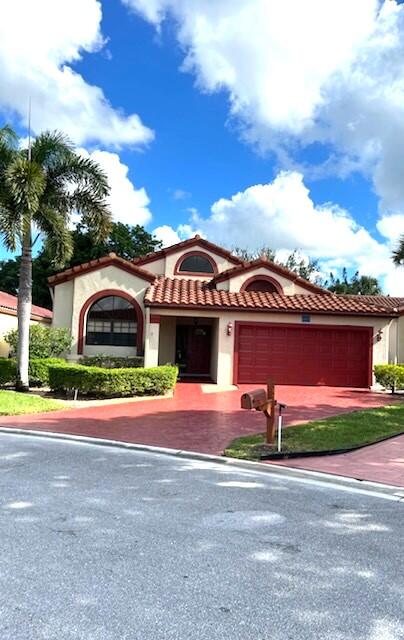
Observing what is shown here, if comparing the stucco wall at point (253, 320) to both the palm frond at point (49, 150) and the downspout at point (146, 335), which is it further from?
the palm frond at point (49, 150)

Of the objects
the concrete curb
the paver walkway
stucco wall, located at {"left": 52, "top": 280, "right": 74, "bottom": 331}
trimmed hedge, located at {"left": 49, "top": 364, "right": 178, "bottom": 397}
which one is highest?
stucco wall, located at {"left": 52, "top": 280, "right": 74, "bottom": 331}

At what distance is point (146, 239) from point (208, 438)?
3791 centimetres

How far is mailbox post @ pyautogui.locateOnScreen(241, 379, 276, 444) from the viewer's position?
339 inches

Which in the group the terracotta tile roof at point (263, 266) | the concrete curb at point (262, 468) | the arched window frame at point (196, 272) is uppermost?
the arched window frame at point (196, 272)

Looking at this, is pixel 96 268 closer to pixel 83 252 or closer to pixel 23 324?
pixel 23 324

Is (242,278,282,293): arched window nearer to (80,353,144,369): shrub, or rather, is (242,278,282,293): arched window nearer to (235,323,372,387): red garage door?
(235,323,372,387): red garage door

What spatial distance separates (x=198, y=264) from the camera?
25859mm

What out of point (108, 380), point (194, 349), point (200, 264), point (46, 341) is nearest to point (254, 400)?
point (108, 380)

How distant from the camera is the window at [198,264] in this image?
2575 cm

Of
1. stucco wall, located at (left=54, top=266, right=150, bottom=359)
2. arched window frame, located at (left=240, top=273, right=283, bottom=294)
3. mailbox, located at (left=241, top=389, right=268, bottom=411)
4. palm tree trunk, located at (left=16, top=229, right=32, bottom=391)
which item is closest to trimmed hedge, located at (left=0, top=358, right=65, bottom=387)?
palm tree trunk, located at (left=16, top=229, right=32, bottom=391)

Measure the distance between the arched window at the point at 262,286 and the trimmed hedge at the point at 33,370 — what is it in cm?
902

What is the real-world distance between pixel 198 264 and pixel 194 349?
4.60m

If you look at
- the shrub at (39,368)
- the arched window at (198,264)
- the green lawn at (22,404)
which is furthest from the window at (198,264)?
the green lawn at (22,404)

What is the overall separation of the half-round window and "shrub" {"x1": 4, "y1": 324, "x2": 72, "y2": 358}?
8.24 m
